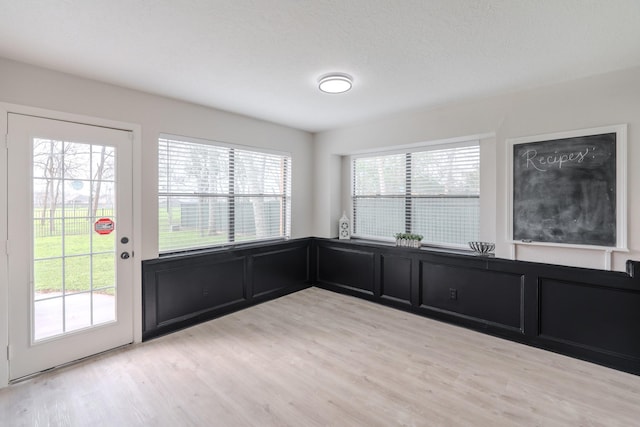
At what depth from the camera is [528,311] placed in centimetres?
300

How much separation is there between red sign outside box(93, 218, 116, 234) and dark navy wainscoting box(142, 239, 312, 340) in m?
0.48

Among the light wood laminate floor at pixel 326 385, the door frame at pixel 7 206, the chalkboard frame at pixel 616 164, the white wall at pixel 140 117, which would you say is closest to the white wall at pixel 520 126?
the chalkboard frame at pixel 616 164

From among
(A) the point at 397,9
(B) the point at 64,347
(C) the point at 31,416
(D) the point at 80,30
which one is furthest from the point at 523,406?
(D) the point at 80,30

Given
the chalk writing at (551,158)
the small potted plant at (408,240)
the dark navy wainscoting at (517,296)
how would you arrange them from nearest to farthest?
the dark navy wainscoting at (517,296), the chalk writing at (551,158), the small potted plant at (408,240)

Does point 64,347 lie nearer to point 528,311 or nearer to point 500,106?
point 528,311

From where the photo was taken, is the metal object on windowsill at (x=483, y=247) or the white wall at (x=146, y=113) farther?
the metal object on windowsill at (x=483, y=247)

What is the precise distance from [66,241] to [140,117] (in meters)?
1.38

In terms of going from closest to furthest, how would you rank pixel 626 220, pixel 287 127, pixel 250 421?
pixel 250 421, pixel 626 220, pixel 287 127

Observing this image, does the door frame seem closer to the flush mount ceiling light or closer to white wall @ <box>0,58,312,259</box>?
white wall @ <box>0,58,312,259</box>

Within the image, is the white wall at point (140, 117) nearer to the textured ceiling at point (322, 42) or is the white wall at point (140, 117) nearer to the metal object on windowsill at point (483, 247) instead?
the textured ceiling at point (322, 42)

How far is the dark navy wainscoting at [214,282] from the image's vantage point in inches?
125

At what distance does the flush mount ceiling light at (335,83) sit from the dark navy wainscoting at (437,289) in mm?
2244

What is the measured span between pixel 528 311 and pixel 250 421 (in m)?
→ 2.83

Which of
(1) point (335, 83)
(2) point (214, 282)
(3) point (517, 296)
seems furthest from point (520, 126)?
(2) point (214, 282)
